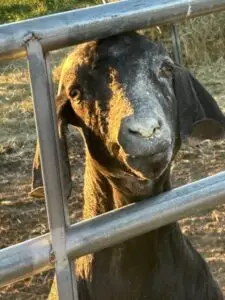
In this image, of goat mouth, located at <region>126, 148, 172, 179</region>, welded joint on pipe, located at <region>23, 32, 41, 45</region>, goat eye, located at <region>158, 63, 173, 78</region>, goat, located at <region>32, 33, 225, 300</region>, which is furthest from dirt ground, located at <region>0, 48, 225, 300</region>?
welded joint on pipe, located at <region>23, 32, 41, 45</region>

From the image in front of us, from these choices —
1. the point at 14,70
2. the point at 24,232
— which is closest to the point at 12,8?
the point at 14,70

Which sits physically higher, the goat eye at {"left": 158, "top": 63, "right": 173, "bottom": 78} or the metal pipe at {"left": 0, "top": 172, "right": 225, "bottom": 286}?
the goat eye at {"left": 158, "top": 63, "right": 173, "bottom": 78}

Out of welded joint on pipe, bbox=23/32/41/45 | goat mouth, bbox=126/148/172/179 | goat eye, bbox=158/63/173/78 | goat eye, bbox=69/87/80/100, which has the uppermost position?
welded joint on pipe, bbox=23/32/41/45

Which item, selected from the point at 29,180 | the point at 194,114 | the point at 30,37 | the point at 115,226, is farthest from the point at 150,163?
the point at 29,180

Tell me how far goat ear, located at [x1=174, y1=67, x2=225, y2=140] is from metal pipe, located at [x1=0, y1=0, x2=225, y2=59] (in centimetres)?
85

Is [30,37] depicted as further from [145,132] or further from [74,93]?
[74,93]

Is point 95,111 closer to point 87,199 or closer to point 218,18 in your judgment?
point 87,199

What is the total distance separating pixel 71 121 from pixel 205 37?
23.5 ft

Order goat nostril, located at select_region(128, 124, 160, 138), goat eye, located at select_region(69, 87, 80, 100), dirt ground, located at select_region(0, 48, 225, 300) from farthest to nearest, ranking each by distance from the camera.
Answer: dirt ground, located at select_region(0, 48, 225, 300) → goat eye, located at select_region(69, 87, 80, 100) → goat nostril, located at select_region(128, 124, 160, 138)

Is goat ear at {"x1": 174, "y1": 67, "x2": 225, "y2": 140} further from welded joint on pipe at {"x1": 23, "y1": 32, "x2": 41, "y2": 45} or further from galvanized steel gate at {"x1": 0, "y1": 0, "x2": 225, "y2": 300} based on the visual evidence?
welded joint on pipe at {"x1": 23, "y1": 32, "x2": 41, "y2": 45}

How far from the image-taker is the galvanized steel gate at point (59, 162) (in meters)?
1.74

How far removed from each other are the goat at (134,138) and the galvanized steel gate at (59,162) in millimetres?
320

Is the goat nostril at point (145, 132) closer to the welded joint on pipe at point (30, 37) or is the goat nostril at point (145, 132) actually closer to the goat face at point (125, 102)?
the goat face at point (125, 102)

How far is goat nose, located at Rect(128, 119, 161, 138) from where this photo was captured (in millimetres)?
2180
